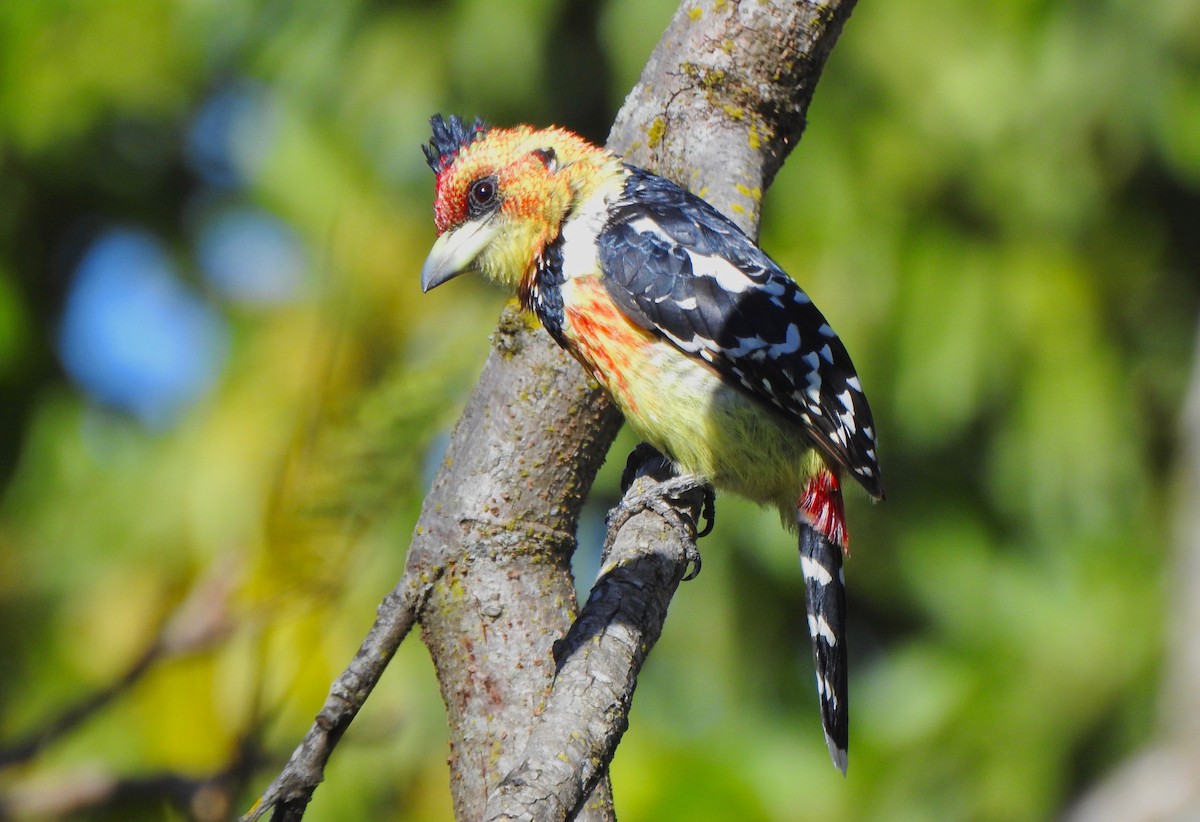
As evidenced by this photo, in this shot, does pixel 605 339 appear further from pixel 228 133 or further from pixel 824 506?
pixel 228 133

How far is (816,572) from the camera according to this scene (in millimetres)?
3361

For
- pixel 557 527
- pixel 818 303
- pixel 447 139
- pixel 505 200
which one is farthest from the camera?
pixel 818 303

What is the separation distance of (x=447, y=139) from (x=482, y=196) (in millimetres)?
249

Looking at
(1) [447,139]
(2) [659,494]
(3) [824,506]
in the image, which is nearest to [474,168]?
(1) [447,139]

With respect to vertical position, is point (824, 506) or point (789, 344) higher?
point (789, 344)

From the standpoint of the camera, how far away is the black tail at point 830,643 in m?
3.28

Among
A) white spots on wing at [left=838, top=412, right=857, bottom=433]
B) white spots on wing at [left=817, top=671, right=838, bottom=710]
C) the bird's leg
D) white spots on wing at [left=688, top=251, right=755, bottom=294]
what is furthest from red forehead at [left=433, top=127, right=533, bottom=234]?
white spots on wing at [left=817, top=671, right=838, bottom=710]

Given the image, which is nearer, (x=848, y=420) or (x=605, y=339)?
(x=605, y=339)

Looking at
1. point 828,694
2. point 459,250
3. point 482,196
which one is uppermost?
point 482,196

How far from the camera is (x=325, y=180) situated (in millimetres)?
7871

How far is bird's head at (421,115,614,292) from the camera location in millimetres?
3477

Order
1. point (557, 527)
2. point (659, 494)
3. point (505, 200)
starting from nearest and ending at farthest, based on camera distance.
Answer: point (557, 527) → point (659, 494) → point (505, 200)

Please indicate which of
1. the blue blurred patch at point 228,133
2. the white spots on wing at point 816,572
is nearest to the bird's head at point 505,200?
the white spots on wing at point 816,572

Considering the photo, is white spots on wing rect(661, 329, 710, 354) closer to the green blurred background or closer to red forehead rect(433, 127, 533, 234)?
red forehead rect(433, 127, 533, 234)
